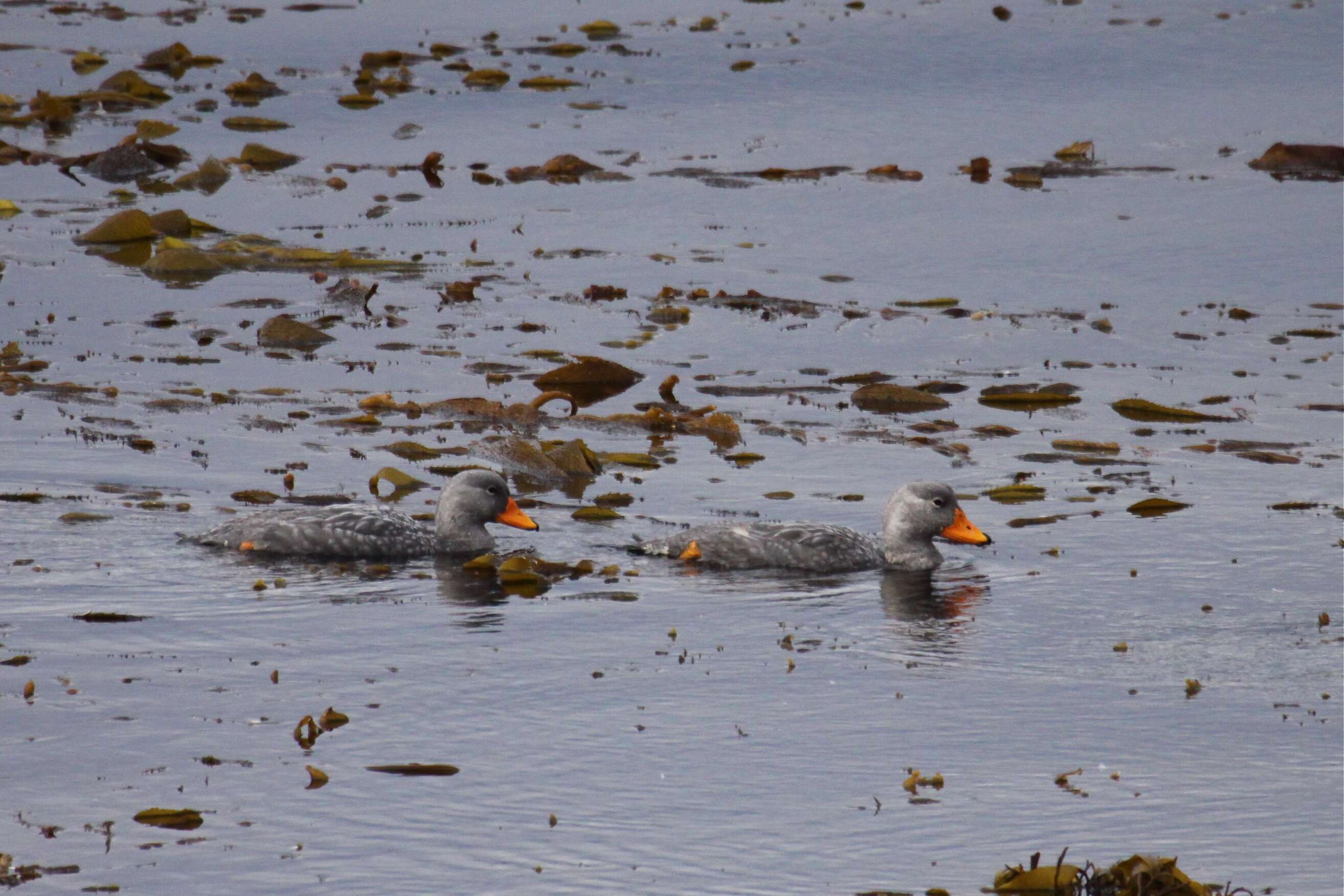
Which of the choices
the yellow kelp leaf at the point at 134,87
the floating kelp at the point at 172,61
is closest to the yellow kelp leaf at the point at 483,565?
the yellow kelp leaf at the point at 134,87

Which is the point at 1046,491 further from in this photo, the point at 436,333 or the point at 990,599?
the point at 436,333

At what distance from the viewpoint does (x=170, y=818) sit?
21.3 feet

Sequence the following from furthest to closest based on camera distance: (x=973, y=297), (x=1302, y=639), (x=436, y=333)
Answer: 1. (x=973, y=297)
2. (x=436, y=333)
3. (x=1302, y=639)

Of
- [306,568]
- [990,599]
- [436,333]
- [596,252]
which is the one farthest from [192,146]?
[990,599]

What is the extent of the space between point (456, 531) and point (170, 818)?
4247 millimetres

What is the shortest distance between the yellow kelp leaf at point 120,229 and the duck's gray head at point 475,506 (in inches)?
363

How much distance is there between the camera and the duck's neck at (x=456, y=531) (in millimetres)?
10609

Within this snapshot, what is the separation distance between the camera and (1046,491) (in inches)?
465

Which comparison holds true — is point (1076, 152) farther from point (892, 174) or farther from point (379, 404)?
point (379, 404)

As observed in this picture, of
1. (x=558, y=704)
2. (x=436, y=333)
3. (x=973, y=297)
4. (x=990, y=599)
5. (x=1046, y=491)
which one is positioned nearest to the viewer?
(x=558, y=704)

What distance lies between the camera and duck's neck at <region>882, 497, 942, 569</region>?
1055 centimetres

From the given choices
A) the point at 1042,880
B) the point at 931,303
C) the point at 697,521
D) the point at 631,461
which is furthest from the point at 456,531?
the point at 931,303

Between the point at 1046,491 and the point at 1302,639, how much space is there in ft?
9.24

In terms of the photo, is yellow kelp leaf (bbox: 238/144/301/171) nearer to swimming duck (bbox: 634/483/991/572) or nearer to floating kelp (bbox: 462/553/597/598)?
floating kelp (bbox: 462/553/597/598)
